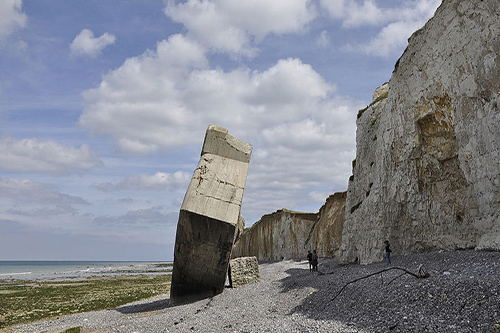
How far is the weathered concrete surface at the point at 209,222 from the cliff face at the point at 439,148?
6.66 m

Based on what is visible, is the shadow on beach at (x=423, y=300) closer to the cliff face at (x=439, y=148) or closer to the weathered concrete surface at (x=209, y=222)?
the cliff face at (x=439, y=148)

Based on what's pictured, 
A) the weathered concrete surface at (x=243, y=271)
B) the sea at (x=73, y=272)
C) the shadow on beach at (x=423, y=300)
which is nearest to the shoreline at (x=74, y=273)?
the sea at (x=73, y=272)

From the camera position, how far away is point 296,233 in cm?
4447

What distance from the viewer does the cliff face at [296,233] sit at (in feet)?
114

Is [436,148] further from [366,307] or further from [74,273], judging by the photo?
[74,273]

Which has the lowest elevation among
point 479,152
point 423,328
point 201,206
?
point 423,328

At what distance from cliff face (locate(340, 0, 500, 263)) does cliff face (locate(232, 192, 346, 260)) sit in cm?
1454

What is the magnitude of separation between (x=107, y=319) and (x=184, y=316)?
377 centimetres

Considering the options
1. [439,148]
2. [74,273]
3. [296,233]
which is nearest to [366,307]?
[439,148]

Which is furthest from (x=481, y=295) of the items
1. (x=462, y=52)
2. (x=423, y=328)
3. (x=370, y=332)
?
(x=462, y=52)

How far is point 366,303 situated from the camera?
27.7 ft

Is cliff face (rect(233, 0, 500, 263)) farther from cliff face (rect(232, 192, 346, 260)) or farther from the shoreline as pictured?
the shoreline

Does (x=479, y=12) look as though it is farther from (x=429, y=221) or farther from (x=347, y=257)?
Answer: (x=347, y=257)

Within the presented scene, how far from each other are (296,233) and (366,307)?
36723 mm
